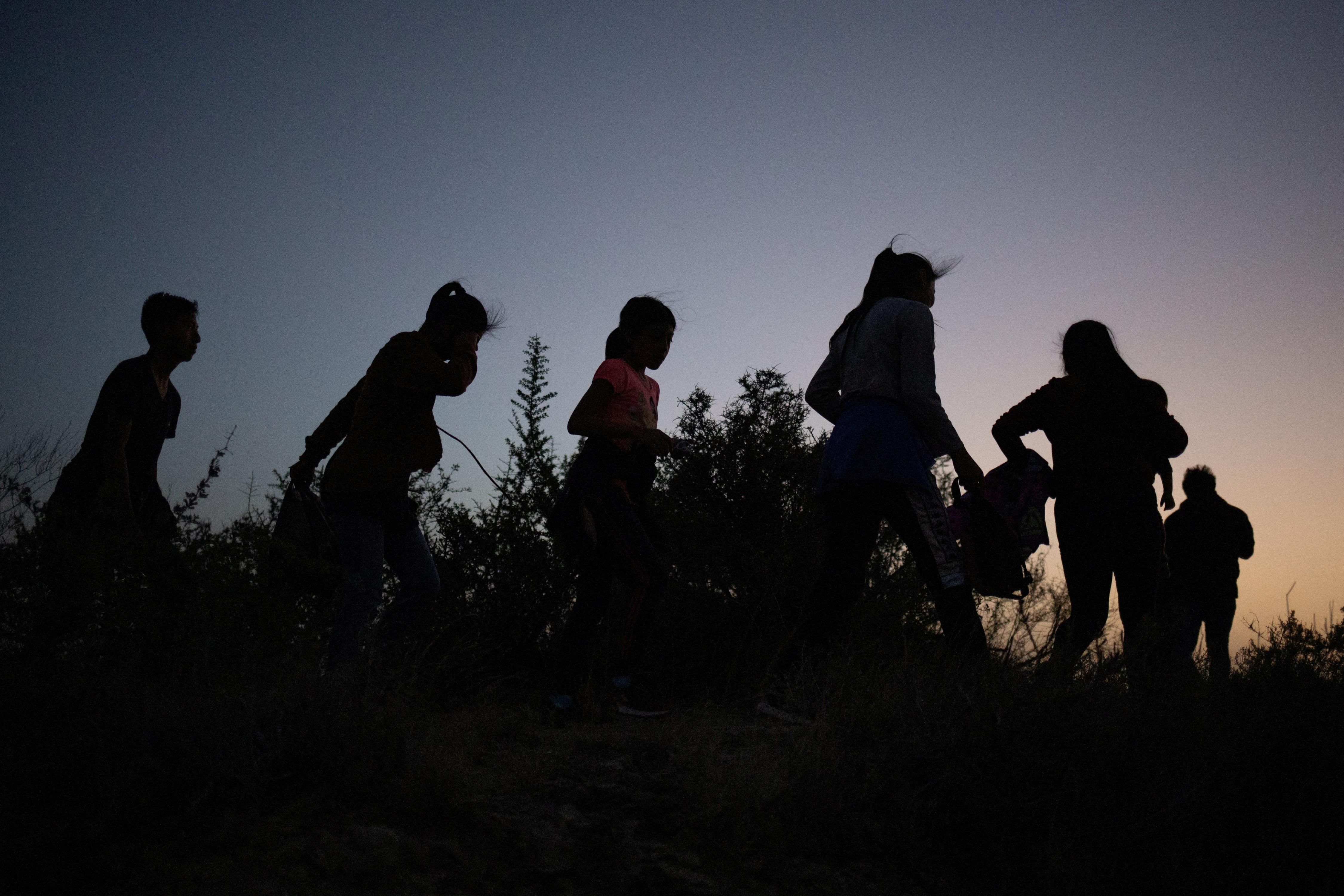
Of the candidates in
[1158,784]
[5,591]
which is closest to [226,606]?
[5,591]

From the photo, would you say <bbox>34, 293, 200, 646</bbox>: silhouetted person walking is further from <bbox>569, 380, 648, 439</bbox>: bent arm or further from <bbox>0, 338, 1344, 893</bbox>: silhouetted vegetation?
<bbox>569, 380, 648, 439</bbox>: bent arm

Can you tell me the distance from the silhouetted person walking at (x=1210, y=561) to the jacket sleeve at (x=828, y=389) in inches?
113

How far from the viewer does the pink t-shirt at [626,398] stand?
3643mm

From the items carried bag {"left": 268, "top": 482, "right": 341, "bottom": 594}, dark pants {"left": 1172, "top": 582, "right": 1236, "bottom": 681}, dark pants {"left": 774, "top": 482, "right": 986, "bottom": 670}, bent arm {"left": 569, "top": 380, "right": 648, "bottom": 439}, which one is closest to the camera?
dark pants {"left": 774, "top": 482, "right": 986, "bottom": 670}

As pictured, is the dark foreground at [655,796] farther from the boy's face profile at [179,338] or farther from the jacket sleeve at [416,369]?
the boy's face profile at [179,338]

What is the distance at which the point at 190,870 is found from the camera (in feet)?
5.96

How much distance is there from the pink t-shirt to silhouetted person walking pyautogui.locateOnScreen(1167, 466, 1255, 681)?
→ 3.60 metres

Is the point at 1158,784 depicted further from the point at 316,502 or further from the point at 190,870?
the point at 316,502

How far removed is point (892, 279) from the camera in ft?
12.1

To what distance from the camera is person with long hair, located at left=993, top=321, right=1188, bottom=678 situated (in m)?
3.58

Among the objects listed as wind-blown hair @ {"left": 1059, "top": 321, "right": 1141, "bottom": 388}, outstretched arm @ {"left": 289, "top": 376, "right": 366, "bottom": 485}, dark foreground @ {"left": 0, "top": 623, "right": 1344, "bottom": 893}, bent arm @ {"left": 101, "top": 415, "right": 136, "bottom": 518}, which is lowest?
dark foreground @ {"left": 0, "top": 623, "right": 1344, "bottom": 893}

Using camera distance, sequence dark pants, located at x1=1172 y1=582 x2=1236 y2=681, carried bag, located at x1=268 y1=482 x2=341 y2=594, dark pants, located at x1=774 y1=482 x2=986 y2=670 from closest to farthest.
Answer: dark pants, located at x1=774 y1=482 x2=986 y2=670 < carried bag, located at x1=268 y1=482 x2=341 y2=594 < dark pants, located at x1=1172 y1=582 x2=1236 y2=681

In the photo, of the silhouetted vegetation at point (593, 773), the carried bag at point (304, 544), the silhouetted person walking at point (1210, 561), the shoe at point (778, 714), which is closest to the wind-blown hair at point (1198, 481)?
the silhouetted person walking at point (1210, 561)

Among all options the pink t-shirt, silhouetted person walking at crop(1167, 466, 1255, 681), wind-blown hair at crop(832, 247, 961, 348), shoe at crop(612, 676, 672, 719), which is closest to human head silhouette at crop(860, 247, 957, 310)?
wind-blown hair at crop(832, 247, 961, 348)
